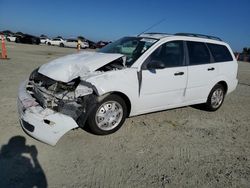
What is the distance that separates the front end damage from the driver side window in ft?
4.19

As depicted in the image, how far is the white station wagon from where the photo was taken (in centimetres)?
371

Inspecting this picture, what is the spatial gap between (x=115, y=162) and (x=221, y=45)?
4.15 metres

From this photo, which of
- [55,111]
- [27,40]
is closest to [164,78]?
[55,111]

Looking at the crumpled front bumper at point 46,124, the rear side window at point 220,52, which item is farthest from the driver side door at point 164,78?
the crumpled front bumper at point 46,124

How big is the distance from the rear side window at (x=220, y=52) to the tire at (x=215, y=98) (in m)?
0.64

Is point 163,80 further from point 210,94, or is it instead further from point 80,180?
point 80,180

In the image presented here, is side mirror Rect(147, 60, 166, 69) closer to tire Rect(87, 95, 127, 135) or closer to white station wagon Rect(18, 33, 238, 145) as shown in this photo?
white station wagon Rect(18, 33, 238, 145)

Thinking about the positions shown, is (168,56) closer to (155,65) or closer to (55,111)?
(155,65)

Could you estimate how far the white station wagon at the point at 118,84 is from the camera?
371 cm

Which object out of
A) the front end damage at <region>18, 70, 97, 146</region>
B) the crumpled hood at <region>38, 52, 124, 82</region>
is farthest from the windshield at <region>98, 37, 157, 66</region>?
the front end damage at <region>18, 70, 97, 146</region>

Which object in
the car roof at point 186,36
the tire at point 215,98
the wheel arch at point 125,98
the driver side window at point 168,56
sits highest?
the car roof at point 186,36

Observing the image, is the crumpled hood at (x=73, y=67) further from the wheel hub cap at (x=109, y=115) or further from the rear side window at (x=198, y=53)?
the rear side window at (x=198, y=53)

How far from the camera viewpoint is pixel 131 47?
486 cm

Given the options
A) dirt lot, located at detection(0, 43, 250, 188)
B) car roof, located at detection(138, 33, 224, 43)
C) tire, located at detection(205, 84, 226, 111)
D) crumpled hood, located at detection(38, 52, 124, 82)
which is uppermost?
car roof, located at detection(138, 33, 224, 43)
